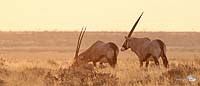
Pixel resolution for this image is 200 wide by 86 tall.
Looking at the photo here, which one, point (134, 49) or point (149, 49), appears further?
point (134, 49)

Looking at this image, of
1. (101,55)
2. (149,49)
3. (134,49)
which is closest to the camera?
(149,49)

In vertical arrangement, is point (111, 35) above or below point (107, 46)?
below

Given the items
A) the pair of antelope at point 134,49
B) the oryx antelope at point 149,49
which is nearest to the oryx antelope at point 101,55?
the pair of antelope at point 134,49

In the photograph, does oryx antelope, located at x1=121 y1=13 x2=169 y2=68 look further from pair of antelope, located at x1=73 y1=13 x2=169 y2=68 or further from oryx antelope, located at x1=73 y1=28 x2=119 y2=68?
oryx antelope, located at x1=73 y1=28 x2=119 y2=68

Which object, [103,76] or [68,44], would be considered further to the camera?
[68,44]

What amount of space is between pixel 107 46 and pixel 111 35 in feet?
153

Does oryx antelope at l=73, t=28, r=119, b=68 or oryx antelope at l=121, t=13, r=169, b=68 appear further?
oryx antelope at l=73, t=28, r=119, b=68

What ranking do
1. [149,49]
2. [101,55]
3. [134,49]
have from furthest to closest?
[134,49], [101,55], [149,49]

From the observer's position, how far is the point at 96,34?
72.2 meters

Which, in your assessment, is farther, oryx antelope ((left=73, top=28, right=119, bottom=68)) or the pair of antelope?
oryx antelope ((left=73, top=28, right=119, bottom=68))

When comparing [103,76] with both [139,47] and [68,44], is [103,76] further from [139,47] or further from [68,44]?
[68,44]

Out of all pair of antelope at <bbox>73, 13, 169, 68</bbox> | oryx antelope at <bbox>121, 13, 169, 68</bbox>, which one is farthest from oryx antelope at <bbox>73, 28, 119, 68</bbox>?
oryx antelope at <bbox>121, 13, 169, 68</bbox>

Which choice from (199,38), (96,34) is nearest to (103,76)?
(199,38)

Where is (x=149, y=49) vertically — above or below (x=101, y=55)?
above
